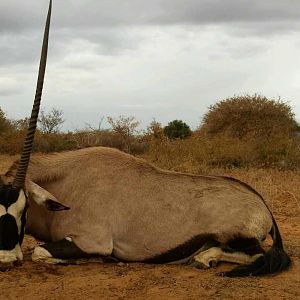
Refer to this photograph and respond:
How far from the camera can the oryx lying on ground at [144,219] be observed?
5309 millimetres

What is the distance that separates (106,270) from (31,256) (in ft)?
2.93

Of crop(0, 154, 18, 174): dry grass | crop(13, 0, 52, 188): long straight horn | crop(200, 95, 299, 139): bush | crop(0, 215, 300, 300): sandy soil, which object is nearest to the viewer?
crop(0, 215, 300, 300): sandy soil

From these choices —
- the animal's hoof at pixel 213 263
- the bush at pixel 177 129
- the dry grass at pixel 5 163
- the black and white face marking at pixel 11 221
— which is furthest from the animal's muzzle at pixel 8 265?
the bush at pixel 177 129

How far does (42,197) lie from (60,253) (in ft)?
1.95

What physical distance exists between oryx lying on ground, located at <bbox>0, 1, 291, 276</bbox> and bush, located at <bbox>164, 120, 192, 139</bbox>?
83.0 ft

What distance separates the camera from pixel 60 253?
17.4ft

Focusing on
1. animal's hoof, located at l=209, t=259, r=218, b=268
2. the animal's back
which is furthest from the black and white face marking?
animal's hoof, located at l=209, t=259, r=218, b=268

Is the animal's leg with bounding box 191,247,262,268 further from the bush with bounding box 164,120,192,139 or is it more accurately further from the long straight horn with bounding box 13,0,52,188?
the bush with bounding box 164,120,192,139

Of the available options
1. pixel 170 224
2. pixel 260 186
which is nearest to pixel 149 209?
pixel 170 224

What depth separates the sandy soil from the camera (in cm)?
440

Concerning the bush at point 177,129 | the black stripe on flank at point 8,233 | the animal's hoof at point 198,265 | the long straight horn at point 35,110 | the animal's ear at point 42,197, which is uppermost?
the bush at point 177,129

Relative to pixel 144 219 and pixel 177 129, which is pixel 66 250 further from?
pixel 177 129

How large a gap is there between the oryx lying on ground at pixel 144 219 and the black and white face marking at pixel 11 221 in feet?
0.22

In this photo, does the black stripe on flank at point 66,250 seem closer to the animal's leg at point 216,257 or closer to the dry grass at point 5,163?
the animal's leg at point 216,257
